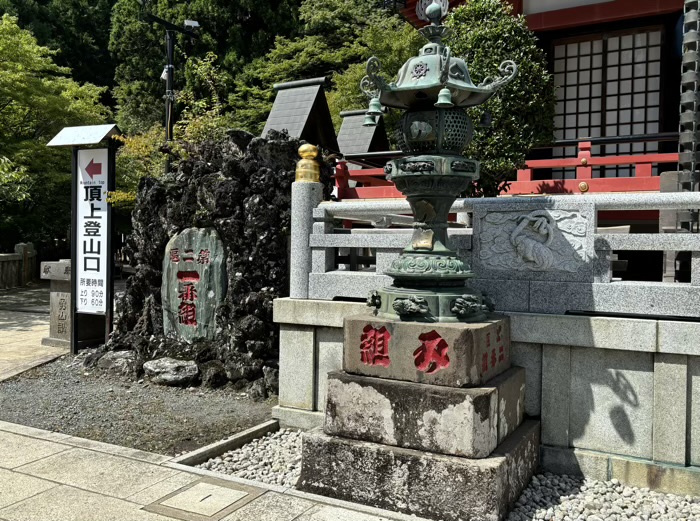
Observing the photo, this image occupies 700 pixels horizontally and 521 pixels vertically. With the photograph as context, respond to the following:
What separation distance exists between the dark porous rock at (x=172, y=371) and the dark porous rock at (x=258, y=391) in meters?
1.05

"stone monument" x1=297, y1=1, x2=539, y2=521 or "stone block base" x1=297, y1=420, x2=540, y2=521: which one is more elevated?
"stone monument" x1=297, y1=1, x2=539, y2=521

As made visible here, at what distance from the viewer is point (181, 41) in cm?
2991

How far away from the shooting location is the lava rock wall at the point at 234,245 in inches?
342

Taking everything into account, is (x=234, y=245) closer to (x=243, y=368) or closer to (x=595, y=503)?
(x=243, y=368)

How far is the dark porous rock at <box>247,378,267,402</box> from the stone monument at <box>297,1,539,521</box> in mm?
3150

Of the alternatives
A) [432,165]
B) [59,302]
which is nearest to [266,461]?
[432,165]

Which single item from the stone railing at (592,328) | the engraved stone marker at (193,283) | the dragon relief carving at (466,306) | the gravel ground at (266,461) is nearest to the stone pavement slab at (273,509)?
the gravel ground at (266,461)

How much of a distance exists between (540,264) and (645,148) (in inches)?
306

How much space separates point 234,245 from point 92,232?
11.5 ft

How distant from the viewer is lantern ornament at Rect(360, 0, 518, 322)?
204 inches

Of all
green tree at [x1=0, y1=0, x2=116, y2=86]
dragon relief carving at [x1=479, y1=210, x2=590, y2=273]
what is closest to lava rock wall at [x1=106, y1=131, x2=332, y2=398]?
dragon relief carving at [x1=479, y1=210, x2=590, y2=273]

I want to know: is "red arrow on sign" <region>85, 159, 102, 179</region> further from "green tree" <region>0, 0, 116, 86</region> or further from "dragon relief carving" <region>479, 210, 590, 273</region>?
"green tree" <region>0, 0, 116, 86</region>

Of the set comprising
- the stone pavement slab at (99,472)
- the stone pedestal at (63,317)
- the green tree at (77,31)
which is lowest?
the stone pavement slab at (99,472)

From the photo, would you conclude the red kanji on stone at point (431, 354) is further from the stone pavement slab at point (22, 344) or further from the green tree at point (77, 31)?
the green tree at point (77, 31)
